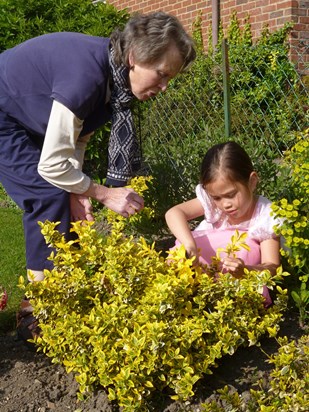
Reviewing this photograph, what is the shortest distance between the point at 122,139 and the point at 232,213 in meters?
0.64

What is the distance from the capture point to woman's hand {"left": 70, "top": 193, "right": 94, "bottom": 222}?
2934mm

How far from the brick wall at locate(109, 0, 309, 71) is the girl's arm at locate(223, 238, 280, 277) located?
12.5 ft

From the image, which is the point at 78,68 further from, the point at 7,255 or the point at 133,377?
the point at 7,255

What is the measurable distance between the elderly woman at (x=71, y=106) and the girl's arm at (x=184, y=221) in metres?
0.25

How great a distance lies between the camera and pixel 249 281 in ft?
7.56

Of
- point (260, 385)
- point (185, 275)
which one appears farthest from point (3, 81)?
point (260, 385)

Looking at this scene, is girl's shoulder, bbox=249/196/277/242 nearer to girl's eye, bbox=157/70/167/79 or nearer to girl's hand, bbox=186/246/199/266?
girl's hand, bbox=186/246/199/266

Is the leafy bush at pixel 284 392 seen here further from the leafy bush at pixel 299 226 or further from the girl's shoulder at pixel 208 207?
the girl's shoulder at pixel 208 207

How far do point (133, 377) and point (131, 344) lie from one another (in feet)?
0.38

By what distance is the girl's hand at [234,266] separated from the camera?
2.42m

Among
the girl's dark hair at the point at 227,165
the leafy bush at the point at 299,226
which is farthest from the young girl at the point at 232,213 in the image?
the leafy bush at the point at 299,226

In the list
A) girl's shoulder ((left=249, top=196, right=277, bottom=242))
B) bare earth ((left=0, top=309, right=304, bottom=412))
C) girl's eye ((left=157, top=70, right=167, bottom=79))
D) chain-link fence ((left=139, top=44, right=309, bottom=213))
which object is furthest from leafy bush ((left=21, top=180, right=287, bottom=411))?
chain-link fence ((left=139, top=44, right=309, bottom=213))

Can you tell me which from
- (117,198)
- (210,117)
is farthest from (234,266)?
(210,117)

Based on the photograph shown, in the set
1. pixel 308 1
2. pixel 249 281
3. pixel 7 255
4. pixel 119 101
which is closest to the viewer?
pixel 249 281
